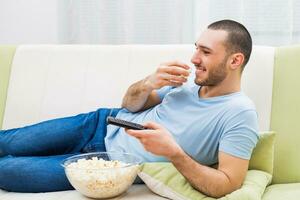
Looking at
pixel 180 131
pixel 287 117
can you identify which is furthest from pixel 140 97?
pixel 287 117

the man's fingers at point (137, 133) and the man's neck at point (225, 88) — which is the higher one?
the man's neck at point (225, 88)

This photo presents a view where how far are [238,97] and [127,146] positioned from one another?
49 centimetres

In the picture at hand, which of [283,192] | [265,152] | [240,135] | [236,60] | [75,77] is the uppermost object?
[236,60]

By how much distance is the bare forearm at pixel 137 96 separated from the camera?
5.68 ft

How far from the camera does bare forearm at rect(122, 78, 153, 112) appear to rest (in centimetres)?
173

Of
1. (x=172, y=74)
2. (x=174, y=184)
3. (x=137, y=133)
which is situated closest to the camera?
(x=137, y=133)

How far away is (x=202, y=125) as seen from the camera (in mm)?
1534

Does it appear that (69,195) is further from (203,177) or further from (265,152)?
(265,152)

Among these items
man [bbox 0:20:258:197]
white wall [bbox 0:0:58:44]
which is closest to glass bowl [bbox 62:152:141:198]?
man [bbox 0:20:258:197]

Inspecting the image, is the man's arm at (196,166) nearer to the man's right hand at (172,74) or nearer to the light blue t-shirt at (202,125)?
the light blue t-shirt at (202,125)

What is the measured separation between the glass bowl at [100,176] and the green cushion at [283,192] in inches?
19.3

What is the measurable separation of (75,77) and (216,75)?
75 cm

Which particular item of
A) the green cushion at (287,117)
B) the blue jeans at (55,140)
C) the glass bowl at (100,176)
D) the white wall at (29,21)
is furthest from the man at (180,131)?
the white wall at (29,21)

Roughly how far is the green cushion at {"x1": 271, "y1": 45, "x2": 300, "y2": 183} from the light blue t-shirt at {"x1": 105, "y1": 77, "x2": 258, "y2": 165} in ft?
0.79
